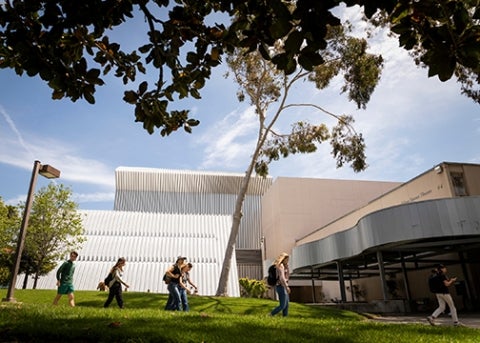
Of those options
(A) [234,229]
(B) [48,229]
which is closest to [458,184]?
(A) [234,229]

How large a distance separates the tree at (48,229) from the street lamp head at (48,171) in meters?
13.9

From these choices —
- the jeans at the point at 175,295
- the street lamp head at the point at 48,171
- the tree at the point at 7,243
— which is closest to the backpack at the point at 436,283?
the jeans at the point at 175,295

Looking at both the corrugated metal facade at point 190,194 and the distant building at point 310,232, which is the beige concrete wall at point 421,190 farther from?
the corrugated metal facade at point 190,194

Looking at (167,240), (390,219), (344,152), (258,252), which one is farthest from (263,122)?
(258,252)

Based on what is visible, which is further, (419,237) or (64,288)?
(419,237)

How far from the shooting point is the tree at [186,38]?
227 cm

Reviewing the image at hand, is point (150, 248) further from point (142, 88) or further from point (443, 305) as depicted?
point (142, 88)

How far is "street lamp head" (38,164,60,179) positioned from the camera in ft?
38.7

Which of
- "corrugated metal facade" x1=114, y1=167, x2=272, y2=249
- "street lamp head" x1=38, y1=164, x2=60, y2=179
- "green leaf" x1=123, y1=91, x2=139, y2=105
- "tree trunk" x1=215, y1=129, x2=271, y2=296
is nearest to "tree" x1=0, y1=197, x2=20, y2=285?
"tree trunk" x1=215, y1=129, x2=271, y2=296

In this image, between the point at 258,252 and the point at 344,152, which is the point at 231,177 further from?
the point at 344,152

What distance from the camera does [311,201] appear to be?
130ft

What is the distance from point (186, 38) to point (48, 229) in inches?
955

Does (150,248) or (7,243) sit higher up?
(150,248)

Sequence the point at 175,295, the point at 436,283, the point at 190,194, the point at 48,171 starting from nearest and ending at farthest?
the point at 175,295 < the point at 436,283 < the point at 48,171 < the point at 190,194
